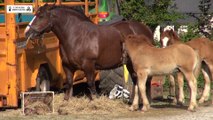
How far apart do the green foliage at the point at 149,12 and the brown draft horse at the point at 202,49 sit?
465 centimetres

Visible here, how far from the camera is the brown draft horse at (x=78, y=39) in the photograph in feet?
35.7

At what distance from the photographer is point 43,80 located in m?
11.3

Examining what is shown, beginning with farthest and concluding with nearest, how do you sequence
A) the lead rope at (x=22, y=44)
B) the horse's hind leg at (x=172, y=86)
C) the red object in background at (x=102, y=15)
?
the red object in background at (x=102, y=15) < the horse's hind leg at (x=172, y=86) < the lead rope at (x=22, y=44)

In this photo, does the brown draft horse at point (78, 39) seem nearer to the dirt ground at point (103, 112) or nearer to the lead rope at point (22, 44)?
the lead rope at point (22, 44)

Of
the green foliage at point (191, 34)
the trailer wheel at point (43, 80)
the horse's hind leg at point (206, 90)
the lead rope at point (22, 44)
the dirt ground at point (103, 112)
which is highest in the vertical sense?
the green foliage at point (191, 34)

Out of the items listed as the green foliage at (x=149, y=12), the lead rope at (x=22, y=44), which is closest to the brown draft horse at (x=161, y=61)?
the lead rope at (x=22, y=44)

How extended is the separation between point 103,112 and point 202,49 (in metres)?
2.72

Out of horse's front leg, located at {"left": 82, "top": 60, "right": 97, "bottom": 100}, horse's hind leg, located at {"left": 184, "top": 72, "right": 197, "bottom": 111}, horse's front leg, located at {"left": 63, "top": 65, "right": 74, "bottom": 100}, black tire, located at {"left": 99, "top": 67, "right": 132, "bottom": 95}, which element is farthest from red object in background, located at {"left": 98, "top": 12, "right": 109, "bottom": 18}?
horse's hind leg, located at {"left": 184, "top": 72, "right": 197, "bottom": 111}

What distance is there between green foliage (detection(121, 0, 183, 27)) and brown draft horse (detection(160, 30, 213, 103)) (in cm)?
465

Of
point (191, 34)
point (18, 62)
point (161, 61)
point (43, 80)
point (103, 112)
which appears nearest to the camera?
point (18, 62)

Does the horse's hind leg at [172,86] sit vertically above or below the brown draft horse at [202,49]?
below

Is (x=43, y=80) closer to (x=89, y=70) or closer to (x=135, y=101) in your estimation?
(x=89, y=70)

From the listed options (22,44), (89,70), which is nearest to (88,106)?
(89,70)

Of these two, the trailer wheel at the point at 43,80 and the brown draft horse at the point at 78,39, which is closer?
the brown draft horse at the point at 78,39
